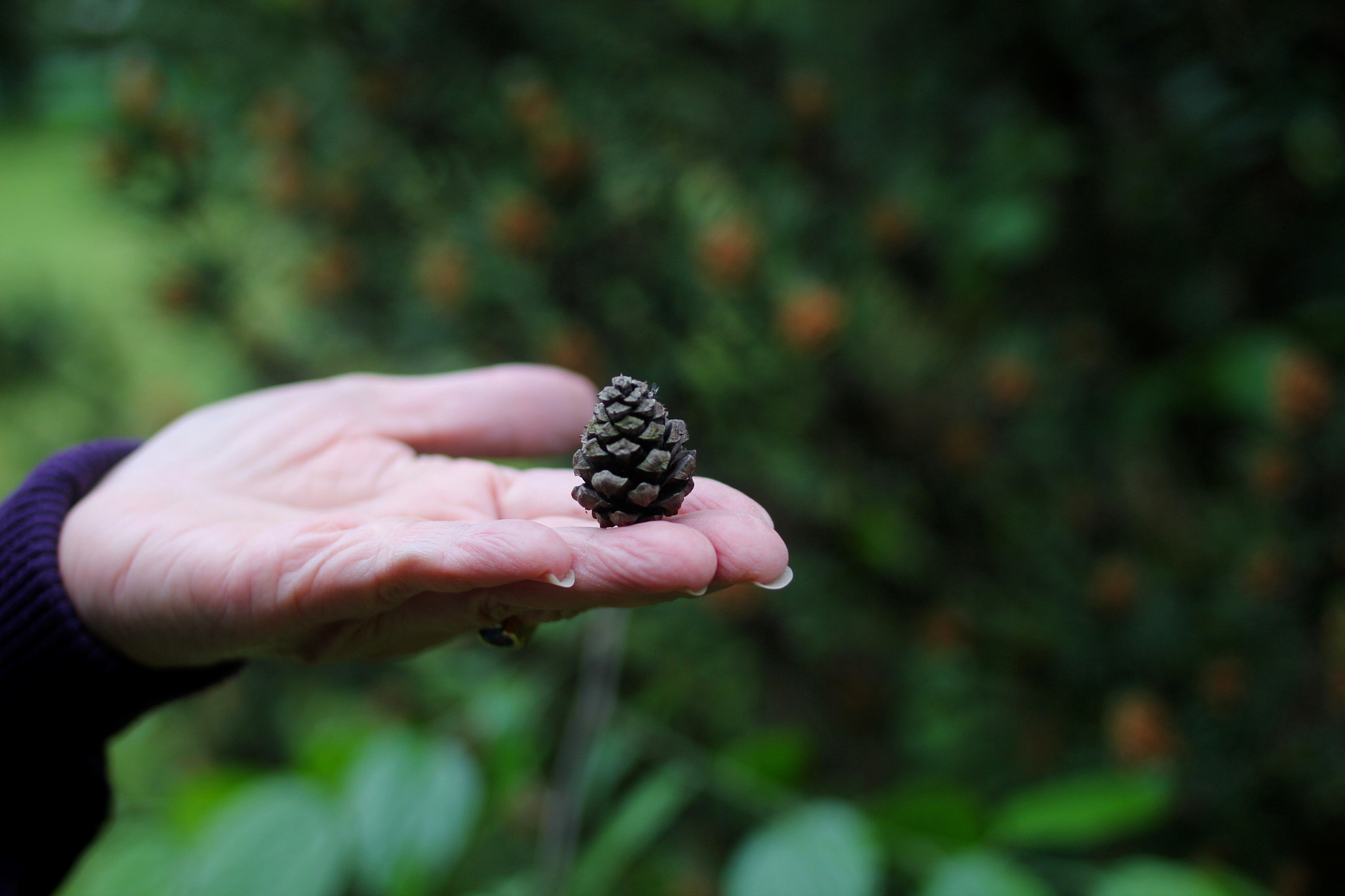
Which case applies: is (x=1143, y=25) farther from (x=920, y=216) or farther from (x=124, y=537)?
(x=124, y=537)

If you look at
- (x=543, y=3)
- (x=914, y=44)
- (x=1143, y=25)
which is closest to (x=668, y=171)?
(x=543, y=3)

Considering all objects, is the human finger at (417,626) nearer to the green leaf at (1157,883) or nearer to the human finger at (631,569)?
the human finger at (631,569)

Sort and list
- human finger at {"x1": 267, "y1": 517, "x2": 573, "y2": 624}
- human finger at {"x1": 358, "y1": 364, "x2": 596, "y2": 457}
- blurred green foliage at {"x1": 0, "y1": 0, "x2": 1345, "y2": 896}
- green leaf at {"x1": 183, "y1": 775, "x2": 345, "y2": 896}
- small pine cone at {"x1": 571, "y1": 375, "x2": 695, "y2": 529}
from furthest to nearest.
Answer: blurred green foliage at {"x1": 0, "y1": 0, "x2": 1345, "y2": 896} → human finger at {"x1": 358, "y1": 364, "x2": 596, "y2": 457} → green leaf at {"x1": 183, "y1": 775, "x2": 345, "y2": 896} → small pine cone at {"x1": 571, "y1": 375, "x2": 695, "y2": 529} → human finger at {"x1": 267, "y1": 517, "x2": 573, "y2": 624}

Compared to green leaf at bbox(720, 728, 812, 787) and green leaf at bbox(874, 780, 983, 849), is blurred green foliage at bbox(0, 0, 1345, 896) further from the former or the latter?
green leaf at bbox(874, 780, 983, 849)

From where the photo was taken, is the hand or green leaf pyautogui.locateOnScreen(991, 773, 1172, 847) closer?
the hand

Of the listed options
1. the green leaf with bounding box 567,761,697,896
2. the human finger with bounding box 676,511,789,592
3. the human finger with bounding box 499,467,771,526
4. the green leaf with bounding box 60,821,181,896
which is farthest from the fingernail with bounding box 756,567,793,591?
the green leaf with bounding box 60,821,181,896

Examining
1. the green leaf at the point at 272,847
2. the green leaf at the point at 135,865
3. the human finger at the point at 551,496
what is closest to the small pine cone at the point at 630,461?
the human finger at the point at 551,496
